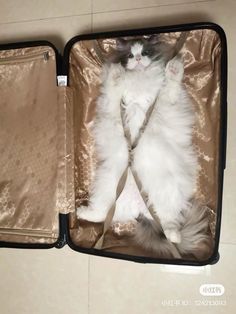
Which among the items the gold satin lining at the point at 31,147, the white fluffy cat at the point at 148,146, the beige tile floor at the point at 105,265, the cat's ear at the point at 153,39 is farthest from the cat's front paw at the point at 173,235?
the cat's ear at the point at 153,39

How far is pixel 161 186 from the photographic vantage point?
86 cm

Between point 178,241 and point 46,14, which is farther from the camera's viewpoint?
point 46,14

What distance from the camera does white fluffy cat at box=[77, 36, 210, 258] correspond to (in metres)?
0.86

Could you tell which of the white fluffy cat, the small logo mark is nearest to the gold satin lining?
the white fluffy cat

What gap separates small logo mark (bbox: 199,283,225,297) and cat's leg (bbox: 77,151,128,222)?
0.37 m

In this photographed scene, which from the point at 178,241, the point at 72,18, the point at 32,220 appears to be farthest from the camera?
the point at 72,18

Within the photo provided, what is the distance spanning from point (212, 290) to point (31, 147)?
0.70 metres

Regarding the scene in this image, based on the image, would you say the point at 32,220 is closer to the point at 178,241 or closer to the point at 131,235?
the point at 131,235

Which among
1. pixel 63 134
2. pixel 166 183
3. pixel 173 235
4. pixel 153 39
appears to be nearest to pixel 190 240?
pixel 173 235

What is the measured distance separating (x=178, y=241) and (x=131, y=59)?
54 centimetres

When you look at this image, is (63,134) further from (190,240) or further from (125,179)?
(190,240)

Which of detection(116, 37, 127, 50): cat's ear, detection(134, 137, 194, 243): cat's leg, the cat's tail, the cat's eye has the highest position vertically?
detection(116, 37, 127, 50): cat's ear

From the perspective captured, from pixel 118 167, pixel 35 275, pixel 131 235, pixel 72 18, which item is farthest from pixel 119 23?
pixel 35 275

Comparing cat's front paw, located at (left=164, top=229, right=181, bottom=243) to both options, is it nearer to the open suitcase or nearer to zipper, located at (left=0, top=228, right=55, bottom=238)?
the open suitcase
